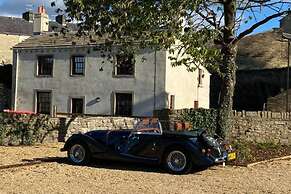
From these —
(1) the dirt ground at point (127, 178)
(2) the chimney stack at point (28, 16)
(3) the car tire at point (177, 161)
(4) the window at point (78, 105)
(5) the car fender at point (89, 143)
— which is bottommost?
(1) the dirt ground at point (127, 178)

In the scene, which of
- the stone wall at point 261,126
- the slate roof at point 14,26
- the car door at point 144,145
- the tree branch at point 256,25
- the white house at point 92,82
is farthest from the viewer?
the slate roof at point 14,26

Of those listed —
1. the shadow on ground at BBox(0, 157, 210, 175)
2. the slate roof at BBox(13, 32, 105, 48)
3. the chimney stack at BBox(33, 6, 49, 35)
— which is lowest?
the shadow on ground at BBox(0, 157, 210, 175)

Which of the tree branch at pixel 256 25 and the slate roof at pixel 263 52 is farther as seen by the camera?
the slate roof at pixel 263 52

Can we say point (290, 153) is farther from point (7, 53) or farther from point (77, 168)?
point (7, 53)

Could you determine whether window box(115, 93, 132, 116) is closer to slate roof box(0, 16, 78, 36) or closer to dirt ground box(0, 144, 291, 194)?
dirt ground box(0, 144, 291, 194)

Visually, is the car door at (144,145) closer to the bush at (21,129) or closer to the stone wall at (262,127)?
the bush at (21,129)

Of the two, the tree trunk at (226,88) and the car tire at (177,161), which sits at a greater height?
the tree trunk at (226,88)

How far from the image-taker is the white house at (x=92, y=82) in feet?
105

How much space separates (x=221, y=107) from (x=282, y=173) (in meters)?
3.85

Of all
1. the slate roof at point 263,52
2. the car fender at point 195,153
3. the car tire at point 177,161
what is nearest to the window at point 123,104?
the slate roof at point 263,52

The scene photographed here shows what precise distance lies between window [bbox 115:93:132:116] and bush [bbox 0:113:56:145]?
42.8 ft

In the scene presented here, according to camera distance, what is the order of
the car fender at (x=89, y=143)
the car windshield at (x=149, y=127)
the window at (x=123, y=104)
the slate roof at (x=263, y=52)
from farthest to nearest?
the slate roof at (x=263, y=52), the window at (x=123, y=104), the car fender at (x=89, y=143), the car windshield at (x=149, y=127)

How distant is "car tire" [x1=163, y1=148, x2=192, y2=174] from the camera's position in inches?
466

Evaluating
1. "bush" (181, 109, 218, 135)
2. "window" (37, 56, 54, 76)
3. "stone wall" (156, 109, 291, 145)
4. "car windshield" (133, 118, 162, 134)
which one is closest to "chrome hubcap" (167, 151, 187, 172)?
"car windshield" (133, 118, 162, 134)
